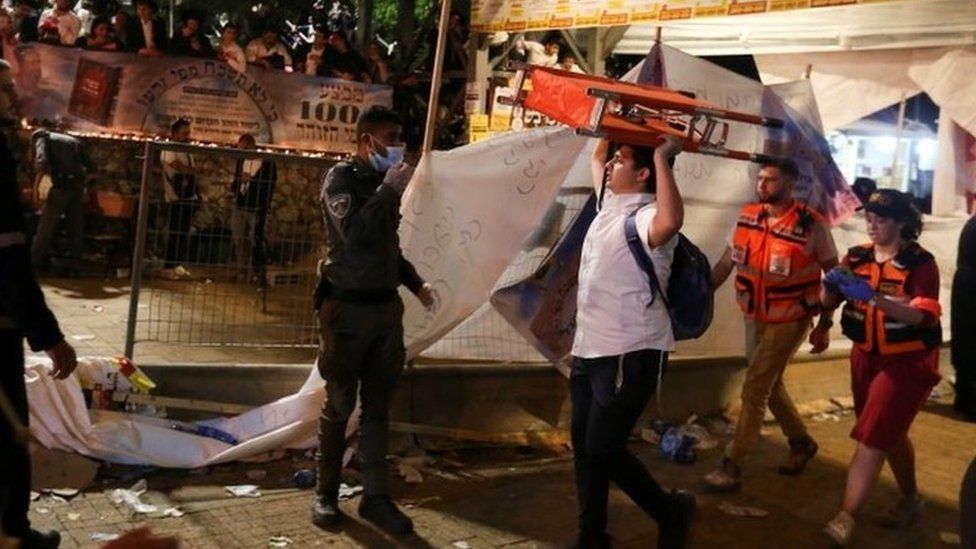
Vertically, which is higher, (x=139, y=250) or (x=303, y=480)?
(x=139, y=250)

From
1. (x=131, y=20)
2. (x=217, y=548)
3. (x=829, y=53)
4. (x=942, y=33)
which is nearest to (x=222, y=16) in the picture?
(x=131, y=20)

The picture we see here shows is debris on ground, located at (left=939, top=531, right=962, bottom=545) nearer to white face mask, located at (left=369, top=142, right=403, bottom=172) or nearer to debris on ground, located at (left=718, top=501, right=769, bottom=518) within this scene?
debris on ground, located at (left=718, top=501, right=769, bottom=518)

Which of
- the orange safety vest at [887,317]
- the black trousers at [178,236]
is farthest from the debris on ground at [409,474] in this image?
the orange safety vest at [887,317]

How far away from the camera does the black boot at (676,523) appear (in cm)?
436

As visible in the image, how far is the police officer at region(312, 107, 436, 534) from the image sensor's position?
15.1 feet

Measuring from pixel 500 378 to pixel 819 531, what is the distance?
2108 mm

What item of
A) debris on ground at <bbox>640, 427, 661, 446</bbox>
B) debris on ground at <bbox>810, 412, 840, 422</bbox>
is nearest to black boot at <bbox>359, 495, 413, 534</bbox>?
debris on ground at <bbox>640, 427, 661, 446</bbox>

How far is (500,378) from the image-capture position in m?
6.23

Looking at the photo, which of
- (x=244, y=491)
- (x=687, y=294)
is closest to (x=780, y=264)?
(x=687, y=294)

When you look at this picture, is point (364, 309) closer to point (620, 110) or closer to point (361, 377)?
point (361, 377)

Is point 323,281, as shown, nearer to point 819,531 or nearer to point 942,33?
point 819,531

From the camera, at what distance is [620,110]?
169 inches

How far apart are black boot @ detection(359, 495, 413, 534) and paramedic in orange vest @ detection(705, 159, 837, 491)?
196cm

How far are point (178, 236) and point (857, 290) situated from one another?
4.11 meters
